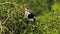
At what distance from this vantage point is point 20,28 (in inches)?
165

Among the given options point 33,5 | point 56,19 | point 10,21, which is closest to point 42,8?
point 33,5

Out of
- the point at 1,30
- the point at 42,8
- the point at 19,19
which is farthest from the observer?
the point at 42,8

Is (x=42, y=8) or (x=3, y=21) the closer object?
(x=3, y=21)

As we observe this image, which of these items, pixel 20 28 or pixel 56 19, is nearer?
pixel 20 28

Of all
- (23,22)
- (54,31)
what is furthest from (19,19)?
(54,31)

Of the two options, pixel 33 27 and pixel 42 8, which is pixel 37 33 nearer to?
pixel 33 27

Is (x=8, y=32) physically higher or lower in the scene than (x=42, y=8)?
higher

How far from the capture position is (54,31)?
4.41 m

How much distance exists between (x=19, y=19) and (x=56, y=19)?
0.76m

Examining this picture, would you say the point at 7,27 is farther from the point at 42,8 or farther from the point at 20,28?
the point at 42,8

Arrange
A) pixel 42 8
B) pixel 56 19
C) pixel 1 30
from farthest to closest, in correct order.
Answer: pixel 42 8, pixel 56 19, pixel 1 30

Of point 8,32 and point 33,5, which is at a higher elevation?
point 8,32

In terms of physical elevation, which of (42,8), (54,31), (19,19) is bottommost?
(42,8)

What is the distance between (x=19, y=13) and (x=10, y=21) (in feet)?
0.72
